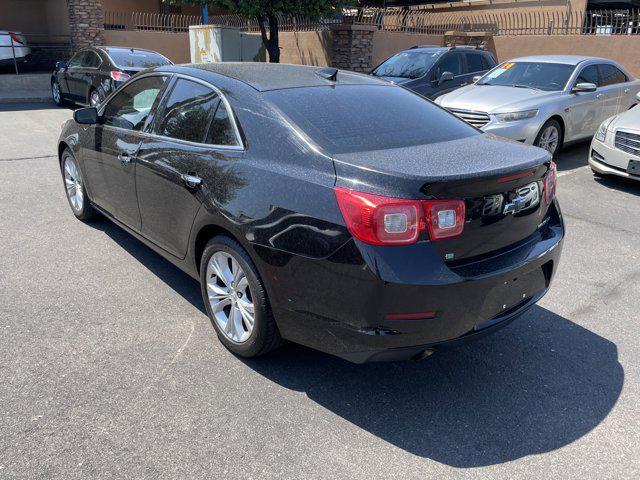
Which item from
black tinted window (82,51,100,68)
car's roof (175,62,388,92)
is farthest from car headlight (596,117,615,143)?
black tinted window (82,51,100,68)

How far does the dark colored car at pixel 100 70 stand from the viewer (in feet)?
38.5

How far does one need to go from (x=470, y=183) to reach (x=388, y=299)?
2.31 ft

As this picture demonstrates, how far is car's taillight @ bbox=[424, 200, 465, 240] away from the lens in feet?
8.68

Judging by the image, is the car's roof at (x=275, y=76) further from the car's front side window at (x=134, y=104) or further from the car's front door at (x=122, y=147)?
the car's front door at (x=122, y=147)

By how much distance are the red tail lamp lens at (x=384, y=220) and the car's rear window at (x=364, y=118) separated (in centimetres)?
47

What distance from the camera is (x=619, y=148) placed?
7.30 metres

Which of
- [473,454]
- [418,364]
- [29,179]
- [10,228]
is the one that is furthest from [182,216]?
[29,179]

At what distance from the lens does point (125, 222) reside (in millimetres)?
4535

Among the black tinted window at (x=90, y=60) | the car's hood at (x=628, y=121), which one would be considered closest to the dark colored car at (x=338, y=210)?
the car's hood at (x=628, y=121)

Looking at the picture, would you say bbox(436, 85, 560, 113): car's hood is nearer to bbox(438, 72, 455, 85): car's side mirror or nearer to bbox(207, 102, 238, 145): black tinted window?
bbox(438, 72, 455, 85): car's side mirror

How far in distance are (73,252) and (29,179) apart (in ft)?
9.74

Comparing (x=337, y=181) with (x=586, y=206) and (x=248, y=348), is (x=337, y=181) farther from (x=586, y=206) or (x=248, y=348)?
(x=586, y=206)

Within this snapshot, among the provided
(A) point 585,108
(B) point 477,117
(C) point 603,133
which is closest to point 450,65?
(A) point 585,108

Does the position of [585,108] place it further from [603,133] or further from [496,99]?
[496,99]
